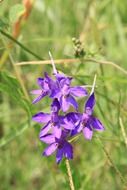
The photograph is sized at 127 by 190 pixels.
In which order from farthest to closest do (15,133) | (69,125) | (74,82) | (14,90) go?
1. (74,82)
2. (15,133)
3. (14,90)
4. (69,125)

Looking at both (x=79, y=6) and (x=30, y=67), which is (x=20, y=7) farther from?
(x=79, y=6)

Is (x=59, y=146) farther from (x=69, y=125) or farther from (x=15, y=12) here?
(x=15, y=12)

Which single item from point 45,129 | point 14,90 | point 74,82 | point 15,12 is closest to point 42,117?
point 45,129

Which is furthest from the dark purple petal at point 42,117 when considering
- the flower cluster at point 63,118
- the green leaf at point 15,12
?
the green leaf at point 15,12

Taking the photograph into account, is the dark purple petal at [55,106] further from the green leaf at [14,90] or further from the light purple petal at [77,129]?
the green leaf at [14,90]

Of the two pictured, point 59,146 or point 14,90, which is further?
point 14,90

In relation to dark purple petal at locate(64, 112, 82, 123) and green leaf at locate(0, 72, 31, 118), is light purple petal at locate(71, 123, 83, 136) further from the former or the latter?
green leaf at locate(0, 72, 31, 118)
